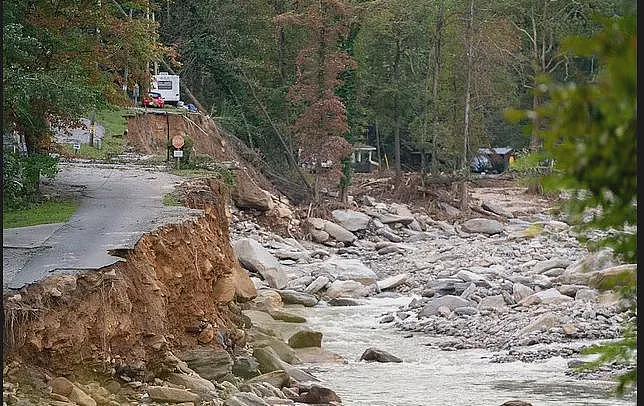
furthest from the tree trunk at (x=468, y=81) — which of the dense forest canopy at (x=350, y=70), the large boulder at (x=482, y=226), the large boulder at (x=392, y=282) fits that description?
the large boulder at (x=482, y=226)

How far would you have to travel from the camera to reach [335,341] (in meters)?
6.56

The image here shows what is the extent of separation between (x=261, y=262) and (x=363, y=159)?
380cm

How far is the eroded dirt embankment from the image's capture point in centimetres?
341

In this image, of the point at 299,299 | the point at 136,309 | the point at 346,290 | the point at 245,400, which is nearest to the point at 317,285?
the point at 346,290

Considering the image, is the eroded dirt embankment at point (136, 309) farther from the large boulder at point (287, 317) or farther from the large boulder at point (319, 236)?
the large boulder at point (319, 236)

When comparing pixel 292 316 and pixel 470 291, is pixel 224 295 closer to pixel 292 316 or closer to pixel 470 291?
pixel 292 316

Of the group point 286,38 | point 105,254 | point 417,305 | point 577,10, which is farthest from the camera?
point 286,38

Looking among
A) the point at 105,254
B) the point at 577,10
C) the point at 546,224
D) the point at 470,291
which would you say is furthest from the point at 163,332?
the point at 546,224

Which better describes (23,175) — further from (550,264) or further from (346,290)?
(550,264)

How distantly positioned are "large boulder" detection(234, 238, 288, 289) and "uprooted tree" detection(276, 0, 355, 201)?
2.39 m

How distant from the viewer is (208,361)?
4.69m

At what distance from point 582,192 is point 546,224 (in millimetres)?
8869

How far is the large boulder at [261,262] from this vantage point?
851 centimetres

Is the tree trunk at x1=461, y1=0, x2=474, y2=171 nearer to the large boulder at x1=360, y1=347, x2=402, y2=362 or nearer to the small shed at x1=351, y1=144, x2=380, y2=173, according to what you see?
the small shed at x1=351, y1=144, x2=380, y2=173
